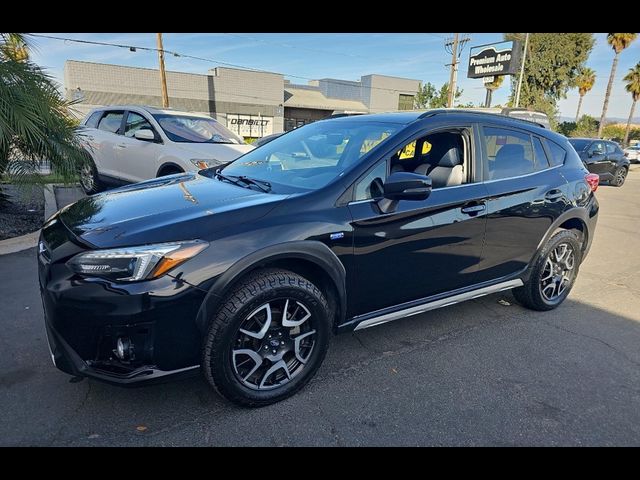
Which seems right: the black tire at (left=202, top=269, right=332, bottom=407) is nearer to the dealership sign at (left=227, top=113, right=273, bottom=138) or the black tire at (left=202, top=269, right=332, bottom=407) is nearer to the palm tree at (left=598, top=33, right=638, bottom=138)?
the dealership sign at (left=227, top=113, right=273, bottom=138)

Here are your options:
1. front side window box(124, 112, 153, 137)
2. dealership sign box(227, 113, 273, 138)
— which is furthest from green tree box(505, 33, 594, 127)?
front side window box(124, 112, 153, 137)

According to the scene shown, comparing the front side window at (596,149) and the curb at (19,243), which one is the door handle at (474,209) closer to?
the curb at (19,243)

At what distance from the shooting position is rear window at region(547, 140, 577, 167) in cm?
398

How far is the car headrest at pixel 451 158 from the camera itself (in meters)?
3.37

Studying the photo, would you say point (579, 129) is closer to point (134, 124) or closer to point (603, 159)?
point (603, 159)

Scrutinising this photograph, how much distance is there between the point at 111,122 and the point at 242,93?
84.8ft

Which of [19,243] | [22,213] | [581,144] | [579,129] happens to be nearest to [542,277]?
[19,243]

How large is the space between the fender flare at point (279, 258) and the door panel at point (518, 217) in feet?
4.55

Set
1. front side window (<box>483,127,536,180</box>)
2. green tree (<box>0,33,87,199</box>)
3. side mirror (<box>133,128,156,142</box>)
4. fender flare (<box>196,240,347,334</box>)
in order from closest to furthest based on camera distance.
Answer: fender flare (<box>196,240,347,334</box>) < front side window (<box>483,127,536,180</box>) < green tree (<box>0,33,87,199</box>) < side mirror (<box>133,128,156,142</box>)

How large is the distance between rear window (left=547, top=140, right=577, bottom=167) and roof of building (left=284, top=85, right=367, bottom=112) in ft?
108
